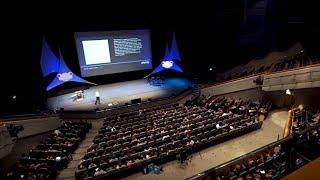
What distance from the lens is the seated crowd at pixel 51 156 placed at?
1495 cm

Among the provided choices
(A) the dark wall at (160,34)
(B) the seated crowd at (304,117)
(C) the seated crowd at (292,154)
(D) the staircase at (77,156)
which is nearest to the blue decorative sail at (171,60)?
(A) the dark wall at (160,34)

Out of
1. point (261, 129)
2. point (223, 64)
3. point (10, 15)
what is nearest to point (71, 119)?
point (10, 15)

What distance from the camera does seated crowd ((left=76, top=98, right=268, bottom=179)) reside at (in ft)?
51.3

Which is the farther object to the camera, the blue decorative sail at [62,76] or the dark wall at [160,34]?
the blue decorative sail at [62,76]

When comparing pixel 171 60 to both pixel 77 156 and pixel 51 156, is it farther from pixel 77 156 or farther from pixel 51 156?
pixel 51 156

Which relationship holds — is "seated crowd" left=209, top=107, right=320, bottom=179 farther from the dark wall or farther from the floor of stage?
the dark wall

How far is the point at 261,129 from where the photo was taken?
66.4 feet

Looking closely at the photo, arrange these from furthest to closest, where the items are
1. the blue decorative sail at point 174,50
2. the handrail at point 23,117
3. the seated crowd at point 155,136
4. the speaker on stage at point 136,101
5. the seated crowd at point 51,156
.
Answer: the blue decorative sail at point 174,50 → the speaker on stage at point 136,101 → the handrail at point 23,117 → the seated crowd at point 155,136 → the seated crowd at point 51,156

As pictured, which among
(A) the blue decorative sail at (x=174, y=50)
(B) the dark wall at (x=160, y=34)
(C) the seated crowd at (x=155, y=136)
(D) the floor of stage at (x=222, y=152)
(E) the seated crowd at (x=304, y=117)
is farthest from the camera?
(A) the blue decorative sail at (x=174, y=50)

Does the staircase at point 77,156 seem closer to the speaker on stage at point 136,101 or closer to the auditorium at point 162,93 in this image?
the auditorium at point 162,93

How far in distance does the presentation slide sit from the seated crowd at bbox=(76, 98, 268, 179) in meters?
11.2

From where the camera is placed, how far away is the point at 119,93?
31.8 metres

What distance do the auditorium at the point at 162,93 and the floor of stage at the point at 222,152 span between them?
0.06 metres

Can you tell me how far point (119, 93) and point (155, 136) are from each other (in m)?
14.1
